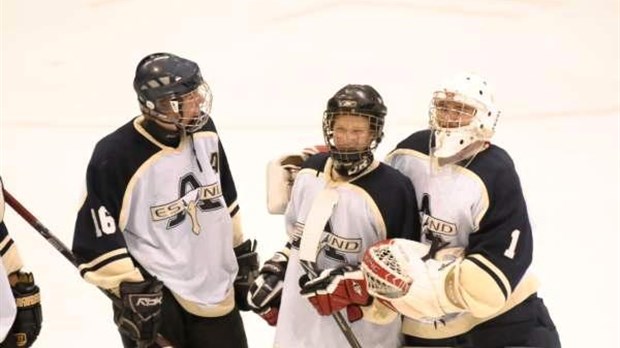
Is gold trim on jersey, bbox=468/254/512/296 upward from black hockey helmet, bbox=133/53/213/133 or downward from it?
downward

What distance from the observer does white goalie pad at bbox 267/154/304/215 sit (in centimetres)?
256

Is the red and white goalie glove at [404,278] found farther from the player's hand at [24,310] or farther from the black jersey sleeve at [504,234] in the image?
the player's hand at [24,310]

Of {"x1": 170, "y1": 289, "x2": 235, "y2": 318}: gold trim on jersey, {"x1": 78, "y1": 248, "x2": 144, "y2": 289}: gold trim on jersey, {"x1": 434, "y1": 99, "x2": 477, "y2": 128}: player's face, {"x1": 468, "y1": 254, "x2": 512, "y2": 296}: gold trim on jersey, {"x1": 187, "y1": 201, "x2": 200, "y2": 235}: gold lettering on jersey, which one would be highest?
{"x1": 434, "y1": 99, "x2": 477, "y2": 128}: player's face

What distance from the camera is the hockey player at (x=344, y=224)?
2223 millimetres

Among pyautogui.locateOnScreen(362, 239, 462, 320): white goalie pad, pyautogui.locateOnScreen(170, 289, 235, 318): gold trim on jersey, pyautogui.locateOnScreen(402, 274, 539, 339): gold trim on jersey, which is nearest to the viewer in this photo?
pyautogui.locateOnScreen(362, 239, 462, 320): white goalie pad

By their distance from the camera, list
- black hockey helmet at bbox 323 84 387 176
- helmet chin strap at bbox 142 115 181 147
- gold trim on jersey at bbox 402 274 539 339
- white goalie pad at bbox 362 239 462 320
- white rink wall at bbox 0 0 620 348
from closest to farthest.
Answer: white goalie pad at bbox 362 239 462 320 → black hockey helmet at bbox 323 84 387 176 → gold trim on jersey at bbox 402 274 539 339 → helmet chin strap at bbox 142 115 181 147 → white rink wall at bbox 0 0 620 348

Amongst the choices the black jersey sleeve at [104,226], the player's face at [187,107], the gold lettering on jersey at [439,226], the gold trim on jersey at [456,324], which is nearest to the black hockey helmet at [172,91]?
the player's face at [187,107]

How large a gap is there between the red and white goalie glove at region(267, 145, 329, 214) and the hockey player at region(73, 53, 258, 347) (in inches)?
5.8

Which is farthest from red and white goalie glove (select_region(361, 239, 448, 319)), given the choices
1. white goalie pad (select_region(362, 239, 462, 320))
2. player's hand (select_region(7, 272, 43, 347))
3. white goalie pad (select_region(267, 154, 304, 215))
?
player's hand (select_region(7, 272, 43, 347))

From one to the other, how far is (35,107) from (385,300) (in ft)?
11.6

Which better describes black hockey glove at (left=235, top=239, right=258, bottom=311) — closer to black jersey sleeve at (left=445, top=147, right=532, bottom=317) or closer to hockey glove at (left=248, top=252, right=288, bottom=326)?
hockey glove at (left=248, top=252, right=288, bottom=326)

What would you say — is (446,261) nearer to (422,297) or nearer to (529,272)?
(422,297)

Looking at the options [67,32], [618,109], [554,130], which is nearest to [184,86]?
[554,130]

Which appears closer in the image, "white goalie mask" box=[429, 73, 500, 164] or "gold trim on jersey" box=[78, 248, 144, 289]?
"white goalie mask" box=[429, 73, 500, 164]
